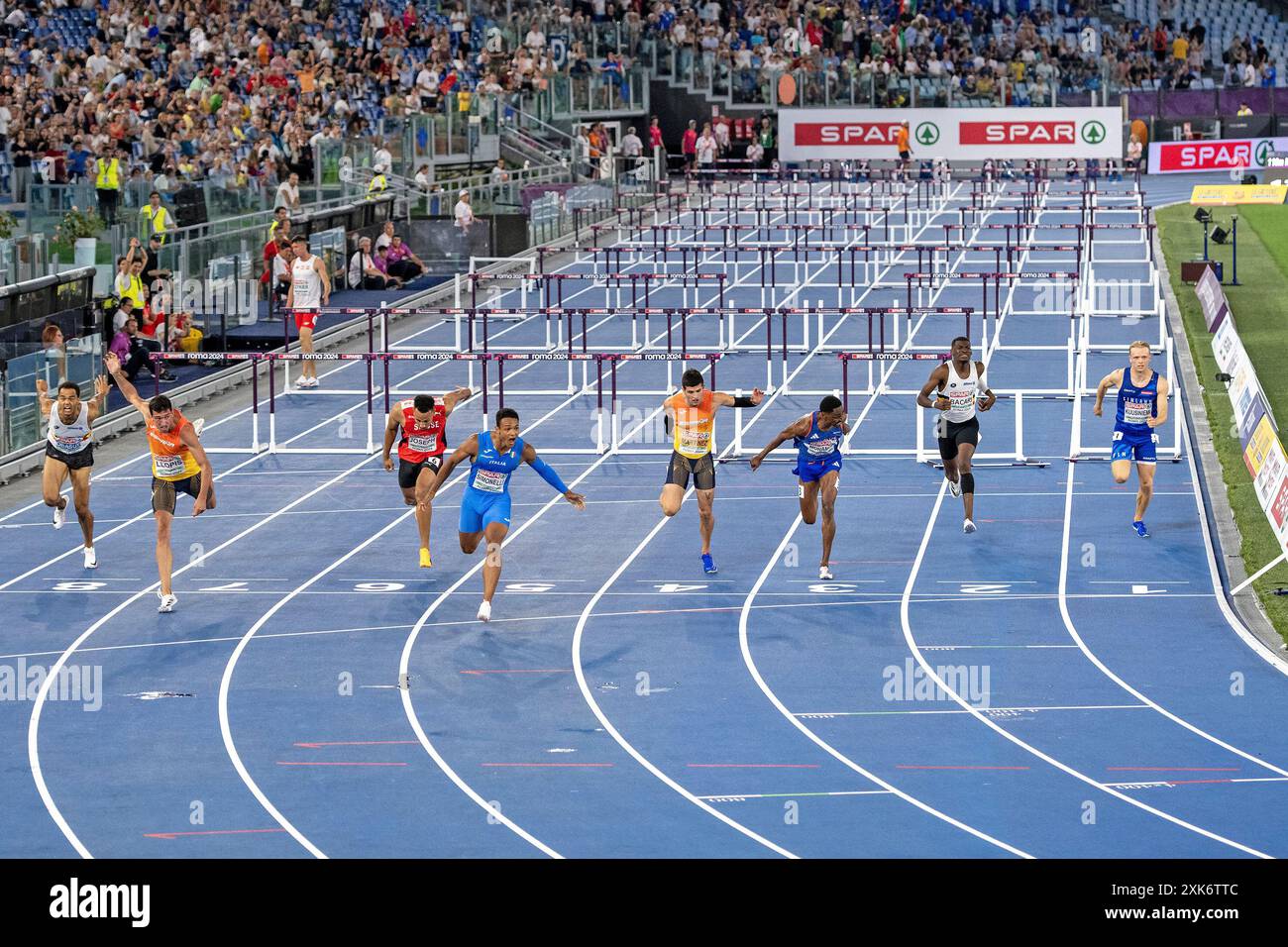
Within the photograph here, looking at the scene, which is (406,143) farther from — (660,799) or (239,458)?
(660,799)

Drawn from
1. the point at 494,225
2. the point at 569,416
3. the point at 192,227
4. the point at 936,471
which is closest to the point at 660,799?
the point at 936,471

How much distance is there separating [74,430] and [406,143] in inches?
1022

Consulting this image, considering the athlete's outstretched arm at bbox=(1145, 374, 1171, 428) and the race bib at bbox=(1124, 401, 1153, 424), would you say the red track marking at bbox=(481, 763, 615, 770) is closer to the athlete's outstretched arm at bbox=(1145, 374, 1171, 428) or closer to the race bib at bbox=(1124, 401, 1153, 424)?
the athlete's outstretched arm at bbox=(1145, 374, 1171, 428)

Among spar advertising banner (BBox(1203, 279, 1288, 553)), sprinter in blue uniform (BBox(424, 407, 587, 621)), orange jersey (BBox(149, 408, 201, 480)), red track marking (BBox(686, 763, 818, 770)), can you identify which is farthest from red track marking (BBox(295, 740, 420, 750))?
spar advertising banner (BBox(1203, 279, 1288, 553))

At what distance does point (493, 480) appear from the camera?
16.8 meters

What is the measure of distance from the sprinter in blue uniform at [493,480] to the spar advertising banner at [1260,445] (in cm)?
539

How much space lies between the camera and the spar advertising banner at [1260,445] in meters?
17.2

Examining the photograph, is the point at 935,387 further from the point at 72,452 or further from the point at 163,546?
the point at 72,452

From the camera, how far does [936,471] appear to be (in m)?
22.6

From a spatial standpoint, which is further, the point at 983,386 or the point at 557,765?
the point at 983,386

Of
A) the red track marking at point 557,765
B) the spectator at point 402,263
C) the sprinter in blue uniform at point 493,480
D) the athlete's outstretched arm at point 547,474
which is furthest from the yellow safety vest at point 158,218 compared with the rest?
the red track marking at point 557,765

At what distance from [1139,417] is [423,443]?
6116mm

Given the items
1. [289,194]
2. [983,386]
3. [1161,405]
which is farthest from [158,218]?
[1161,405]

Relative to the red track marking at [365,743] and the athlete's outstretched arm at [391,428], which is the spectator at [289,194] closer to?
the athlete's outstretched arm at [391,428]
